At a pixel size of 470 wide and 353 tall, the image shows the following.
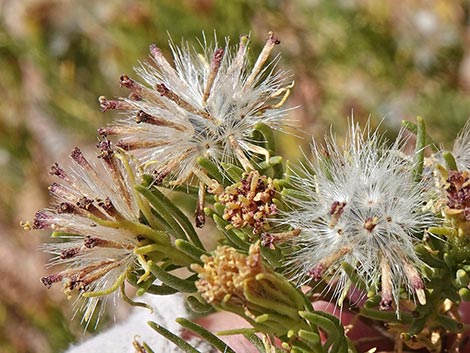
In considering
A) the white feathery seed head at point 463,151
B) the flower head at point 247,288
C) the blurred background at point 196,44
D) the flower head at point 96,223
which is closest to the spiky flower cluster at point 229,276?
the flower head at point 247,288

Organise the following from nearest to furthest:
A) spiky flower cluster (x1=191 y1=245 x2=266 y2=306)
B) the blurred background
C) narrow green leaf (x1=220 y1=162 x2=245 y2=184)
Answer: spiky flower cluster (x1=191 y1=245 x2=266 y2=306), narrow green leaf (x1=220 y1=162 x2=245 y2=184), the blurred background

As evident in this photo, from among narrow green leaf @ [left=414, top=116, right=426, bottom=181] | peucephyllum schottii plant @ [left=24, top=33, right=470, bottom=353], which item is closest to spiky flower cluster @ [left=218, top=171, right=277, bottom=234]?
peucephyllum schottii plant @ [left=24, top=33, right=470, bottom=353]

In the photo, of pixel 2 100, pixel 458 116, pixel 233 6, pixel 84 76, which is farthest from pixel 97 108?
pixel 458 116

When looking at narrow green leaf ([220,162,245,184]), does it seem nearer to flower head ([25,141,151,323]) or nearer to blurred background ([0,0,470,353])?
flower head ([25,141,151,323])

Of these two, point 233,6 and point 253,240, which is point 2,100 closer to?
point 233,6

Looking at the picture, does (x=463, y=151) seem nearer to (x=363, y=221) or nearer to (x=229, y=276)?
(x=363, y=221)
